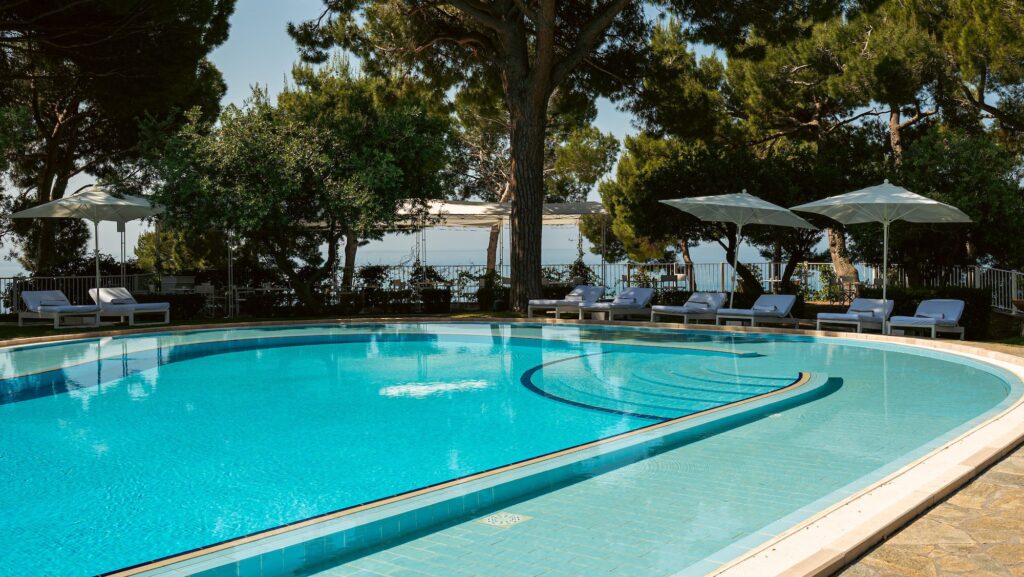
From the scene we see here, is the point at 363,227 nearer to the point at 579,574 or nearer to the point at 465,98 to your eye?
the point at 465,98

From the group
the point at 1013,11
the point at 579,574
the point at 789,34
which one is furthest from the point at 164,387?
the point at 1013,11

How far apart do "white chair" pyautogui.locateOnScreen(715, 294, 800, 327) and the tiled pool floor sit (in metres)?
9.13

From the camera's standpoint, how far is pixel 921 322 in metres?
12.3

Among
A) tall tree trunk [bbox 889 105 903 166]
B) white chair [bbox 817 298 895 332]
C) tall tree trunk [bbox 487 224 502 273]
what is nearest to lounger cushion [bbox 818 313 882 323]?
white chair [bbox 817 298 895 332]

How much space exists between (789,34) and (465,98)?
8193mm

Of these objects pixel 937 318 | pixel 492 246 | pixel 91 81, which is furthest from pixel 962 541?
pixel 492 246

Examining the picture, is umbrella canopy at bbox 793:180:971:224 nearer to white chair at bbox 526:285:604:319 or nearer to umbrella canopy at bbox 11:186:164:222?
white chair at bbox 526:285:604:319

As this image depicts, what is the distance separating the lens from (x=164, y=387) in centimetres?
891

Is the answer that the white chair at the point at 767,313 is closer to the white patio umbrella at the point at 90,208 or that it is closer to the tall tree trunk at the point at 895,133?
the tall tree trunk at the point at 895,133

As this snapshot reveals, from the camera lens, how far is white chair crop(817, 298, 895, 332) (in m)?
13.0

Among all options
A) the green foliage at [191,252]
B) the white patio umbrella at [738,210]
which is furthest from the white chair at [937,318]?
the green foliage at [191,252]

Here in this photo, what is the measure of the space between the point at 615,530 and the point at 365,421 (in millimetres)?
3515

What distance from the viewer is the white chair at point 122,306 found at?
15.2 metres

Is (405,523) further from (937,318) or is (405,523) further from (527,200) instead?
(527,200)
